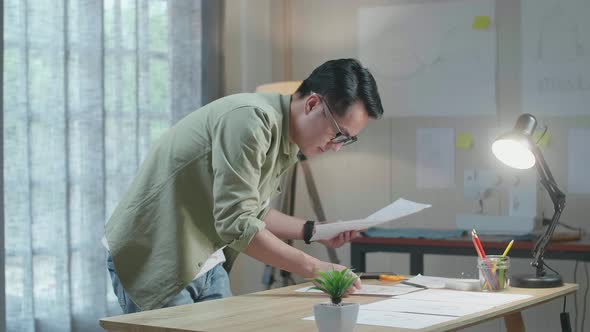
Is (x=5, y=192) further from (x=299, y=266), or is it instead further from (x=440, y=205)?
(x=440, y=205)

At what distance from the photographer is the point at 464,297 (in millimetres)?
2117

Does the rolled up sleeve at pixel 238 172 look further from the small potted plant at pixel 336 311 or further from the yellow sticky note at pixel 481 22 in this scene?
the yellow sticky note at pixel 481 22

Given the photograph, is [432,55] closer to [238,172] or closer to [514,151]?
[514,151]

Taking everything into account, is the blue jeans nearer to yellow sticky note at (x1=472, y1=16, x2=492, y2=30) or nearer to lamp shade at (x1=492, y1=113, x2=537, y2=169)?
lamp shade at (x1=492, y1=113, x2=537, y2=169)

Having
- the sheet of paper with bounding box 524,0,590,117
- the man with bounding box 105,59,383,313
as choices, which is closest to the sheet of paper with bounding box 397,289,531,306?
the man with bounding box 105,59,383,313

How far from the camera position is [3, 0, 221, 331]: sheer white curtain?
3.59 m

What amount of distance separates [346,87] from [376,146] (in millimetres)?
2717

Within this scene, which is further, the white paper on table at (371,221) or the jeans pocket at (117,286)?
the white paper on table at (371,221)

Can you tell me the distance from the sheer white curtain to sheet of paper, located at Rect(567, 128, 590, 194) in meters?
2.05

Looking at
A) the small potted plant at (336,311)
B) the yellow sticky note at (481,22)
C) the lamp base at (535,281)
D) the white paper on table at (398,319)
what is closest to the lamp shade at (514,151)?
the lamp base at (535,281)

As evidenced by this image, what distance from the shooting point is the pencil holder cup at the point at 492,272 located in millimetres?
2254

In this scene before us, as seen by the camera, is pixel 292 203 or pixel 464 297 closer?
pixel 464 297

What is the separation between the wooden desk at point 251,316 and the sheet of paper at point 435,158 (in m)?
2.45

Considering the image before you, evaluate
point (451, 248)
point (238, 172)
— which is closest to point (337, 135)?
point (238, 172)
